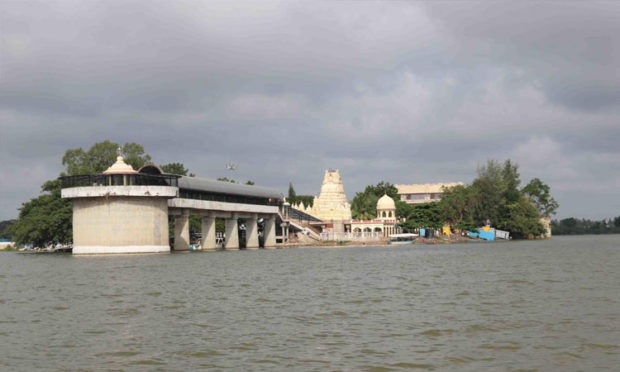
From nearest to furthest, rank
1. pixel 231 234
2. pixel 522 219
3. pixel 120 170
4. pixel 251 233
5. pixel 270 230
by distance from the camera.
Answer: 1. pixel 120 170
2. pixel 231 234
3. pixel 251 233
4. pixel 270 230
5. pixel 522 219

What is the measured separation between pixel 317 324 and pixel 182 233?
6769 centimetres

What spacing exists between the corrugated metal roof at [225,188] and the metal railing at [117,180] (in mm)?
8448

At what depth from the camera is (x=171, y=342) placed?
1856 centimetres

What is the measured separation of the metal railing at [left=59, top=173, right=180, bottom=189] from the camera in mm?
73062

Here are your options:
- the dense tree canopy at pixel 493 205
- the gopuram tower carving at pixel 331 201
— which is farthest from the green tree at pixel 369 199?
the dense tree canopy at pixel 493 205

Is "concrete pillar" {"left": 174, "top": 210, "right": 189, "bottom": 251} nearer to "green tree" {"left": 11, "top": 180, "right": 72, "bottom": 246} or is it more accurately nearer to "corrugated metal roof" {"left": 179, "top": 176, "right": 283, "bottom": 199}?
"corrugated metal roof" {"left": 179, "top": 176, "right": 283, "bottom": 199}

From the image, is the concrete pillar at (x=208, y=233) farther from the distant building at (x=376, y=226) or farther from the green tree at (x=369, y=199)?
the green tree at (x=369, y=199)

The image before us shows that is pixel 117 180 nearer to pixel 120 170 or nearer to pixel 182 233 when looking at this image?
pixel 120 170

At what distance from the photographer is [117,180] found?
73.0 m

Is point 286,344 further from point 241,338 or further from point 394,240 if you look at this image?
point 394,240

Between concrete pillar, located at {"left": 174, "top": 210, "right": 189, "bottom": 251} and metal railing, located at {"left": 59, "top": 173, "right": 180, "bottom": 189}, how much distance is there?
29.4 feet

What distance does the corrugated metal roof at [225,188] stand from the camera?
3463 inches

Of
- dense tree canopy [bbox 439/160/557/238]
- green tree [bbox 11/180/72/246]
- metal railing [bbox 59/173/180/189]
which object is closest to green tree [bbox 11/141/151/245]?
green tree [bbox 11/180/72/246]

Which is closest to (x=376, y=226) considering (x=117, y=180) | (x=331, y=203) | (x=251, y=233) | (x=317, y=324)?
(x=331, y=203)
